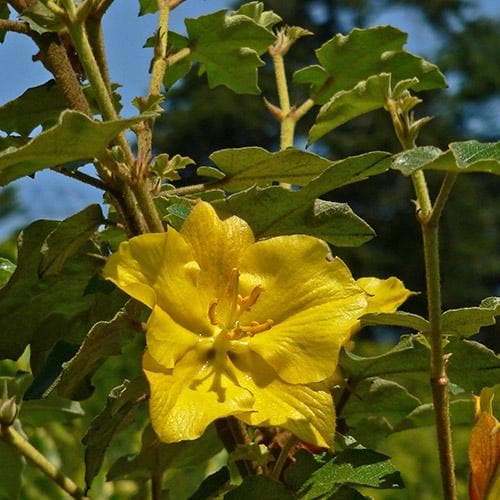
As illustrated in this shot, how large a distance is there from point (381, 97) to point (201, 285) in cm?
18

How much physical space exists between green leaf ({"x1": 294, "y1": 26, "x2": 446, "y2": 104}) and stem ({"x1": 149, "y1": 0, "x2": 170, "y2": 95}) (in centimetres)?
15

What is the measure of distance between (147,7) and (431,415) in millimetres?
461

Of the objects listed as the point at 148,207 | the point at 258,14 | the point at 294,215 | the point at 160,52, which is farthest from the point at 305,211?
the point at 258,14

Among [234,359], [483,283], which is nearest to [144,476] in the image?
[234,359]

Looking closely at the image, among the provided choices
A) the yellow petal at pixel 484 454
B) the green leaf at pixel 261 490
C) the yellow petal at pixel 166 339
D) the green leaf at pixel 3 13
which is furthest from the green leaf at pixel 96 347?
the green leaf at pixel 3 13

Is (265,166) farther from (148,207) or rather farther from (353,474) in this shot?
(353,474)

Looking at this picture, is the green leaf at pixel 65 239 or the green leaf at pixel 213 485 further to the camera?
the green leaf at pixel 213 485

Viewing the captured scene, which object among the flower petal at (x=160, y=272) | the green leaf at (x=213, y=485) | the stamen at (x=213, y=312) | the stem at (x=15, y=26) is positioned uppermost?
the stem at (x=15, y=26)

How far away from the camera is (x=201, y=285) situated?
2.21 feet

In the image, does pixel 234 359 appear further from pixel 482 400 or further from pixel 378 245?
pixel 378 245

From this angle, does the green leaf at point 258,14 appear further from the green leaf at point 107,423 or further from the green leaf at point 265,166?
the green leaf at point 107,423

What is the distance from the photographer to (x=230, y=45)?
869mm

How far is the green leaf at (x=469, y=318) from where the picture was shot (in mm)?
660

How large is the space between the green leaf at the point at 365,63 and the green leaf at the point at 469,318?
9.4 inches
